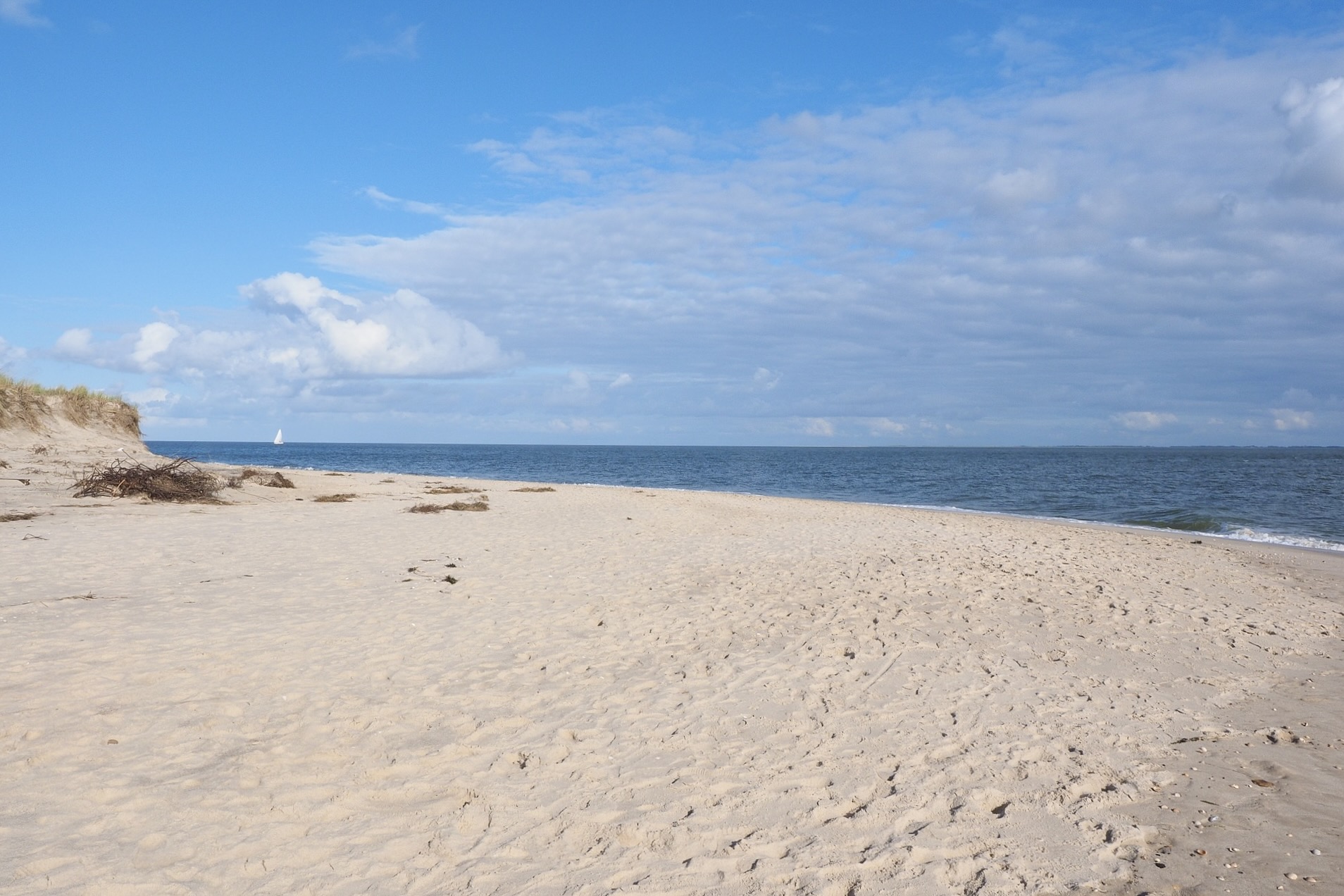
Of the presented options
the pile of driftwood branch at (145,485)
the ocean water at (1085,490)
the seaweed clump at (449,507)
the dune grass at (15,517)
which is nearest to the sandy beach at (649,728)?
the dune grass at (15,517)

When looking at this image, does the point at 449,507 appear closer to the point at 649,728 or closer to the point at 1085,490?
the point at 649,728

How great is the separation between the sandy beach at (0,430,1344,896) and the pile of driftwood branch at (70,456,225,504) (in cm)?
686

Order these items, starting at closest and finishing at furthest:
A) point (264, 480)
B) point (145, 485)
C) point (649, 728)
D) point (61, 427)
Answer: point (649, 728), point (145, 485), point (264, 480), point (61, 427)

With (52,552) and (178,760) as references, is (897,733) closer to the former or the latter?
(178,760)

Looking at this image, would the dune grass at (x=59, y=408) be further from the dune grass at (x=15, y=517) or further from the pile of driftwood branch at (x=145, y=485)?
the dune grass at (x=15, y=517)

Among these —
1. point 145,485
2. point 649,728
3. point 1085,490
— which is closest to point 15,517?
point 145,485

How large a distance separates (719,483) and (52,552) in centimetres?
4052

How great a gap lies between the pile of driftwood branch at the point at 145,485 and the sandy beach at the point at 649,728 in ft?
22.5

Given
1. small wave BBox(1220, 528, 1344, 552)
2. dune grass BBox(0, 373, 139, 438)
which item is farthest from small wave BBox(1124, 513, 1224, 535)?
dune grass BBox(0, 373, 139, 438)

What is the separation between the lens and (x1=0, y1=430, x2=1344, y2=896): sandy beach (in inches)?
171

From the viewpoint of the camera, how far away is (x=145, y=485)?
19.5 metres

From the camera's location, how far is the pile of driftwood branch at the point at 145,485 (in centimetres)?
1909

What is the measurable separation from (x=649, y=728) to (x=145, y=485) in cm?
1862

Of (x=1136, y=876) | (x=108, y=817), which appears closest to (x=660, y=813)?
(x=1136, y=876)
